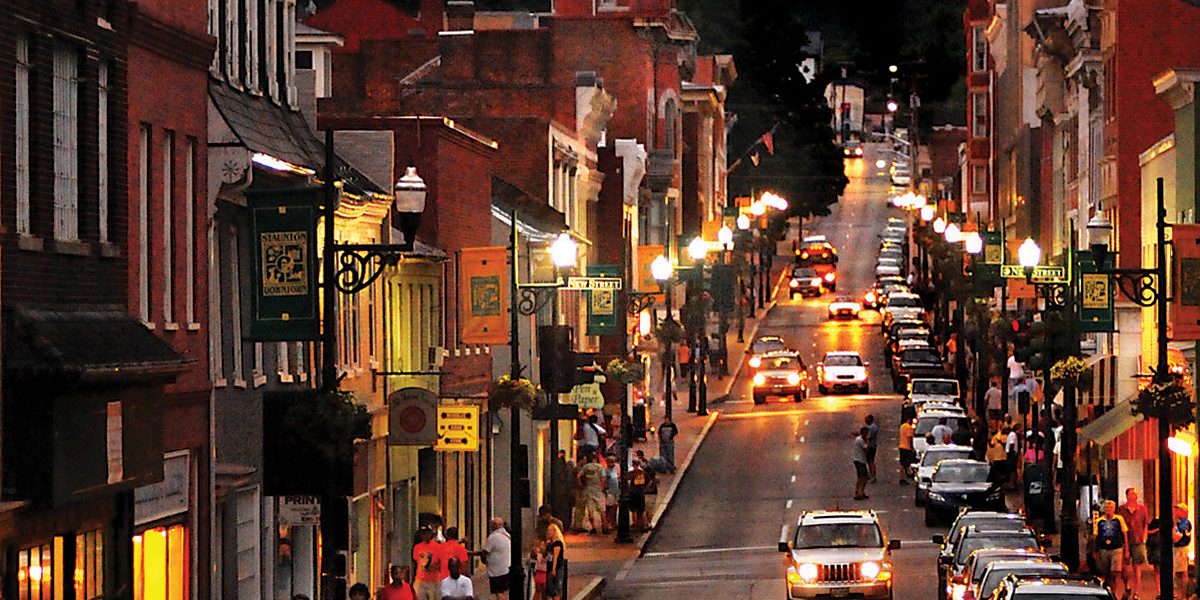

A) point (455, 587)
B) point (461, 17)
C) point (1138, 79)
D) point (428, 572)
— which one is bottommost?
point (455, 587)

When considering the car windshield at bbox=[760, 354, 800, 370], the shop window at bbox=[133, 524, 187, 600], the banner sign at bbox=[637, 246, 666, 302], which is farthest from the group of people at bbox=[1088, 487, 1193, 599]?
the car windshield at bbox=[760, 354, 800, 370]

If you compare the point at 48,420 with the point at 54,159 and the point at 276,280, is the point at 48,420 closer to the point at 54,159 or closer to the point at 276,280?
the point at 54,159

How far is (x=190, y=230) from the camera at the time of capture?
29891mm

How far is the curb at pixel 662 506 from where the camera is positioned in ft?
161

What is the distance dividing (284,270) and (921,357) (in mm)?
60329

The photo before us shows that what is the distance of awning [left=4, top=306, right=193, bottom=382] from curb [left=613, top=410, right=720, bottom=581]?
2207 centimetres

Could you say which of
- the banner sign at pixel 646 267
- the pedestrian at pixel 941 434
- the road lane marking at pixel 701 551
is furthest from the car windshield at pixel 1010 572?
the banner sign at pixel 646 267

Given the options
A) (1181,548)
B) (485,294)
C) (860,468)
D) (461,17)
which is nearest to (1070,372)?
(1181,548)

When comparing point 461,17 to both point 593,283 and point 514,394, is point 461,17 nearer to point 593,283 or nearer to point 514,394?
point 593,283

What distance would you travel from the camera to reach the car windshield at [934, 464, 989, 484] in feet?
175

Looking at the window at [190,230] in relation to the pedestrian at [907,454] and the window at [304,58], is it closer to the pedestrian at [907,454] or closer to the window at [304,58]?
the pedestrian at [907,454]

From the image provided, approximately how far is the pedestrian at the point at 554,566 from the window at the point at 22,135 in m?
16.5

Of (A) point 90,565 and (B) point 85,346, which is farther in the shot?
(A) point 90,565

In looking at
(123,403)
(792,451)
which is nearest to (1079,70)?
(792,451)
